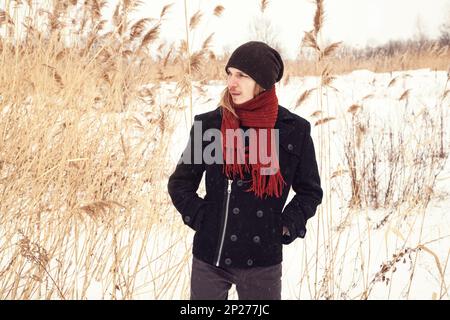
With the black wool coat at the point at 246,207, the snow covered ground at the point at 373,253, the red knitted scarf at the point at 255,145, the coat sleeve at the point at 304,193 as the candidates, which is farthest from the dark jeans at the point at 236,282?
the snow covered ground at the point at 373,253

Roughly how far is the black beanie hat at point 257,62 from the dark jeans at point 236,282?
2.11ft

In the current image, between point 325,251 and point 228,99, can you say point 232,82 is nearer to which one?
point 228,99

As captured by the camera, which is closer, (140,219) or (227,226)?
(227,226)

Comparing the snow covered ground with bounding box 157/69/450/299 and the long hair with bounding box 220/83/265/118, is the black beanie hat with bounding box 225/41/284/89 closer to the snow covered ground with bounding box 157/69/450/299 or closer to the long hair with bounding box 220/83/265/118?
the long hair with bounding box 220/83/265/118

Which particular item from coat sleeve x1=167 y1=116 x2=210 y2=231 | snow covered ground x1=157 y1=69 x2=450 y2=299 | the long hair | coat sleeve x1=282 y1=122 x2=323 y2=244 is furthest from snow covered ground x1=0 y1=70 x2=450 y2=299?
the long hair

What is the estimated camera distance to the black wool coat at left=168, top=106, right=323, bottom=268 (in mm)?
1440

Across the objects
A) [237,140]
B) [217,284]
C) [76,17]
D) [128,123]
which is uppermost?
[76,17]

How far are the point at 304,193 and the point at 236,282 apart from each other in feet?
1.30

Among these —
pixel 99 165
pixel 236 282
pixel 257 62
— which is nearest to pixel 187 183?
pixel 236 282
